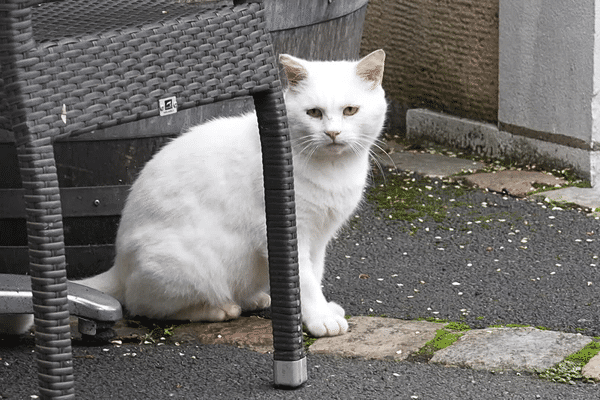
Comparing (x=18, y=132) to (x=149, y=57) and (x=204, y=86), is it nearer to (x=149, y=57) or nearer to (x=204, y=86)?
(x=149, y=57)

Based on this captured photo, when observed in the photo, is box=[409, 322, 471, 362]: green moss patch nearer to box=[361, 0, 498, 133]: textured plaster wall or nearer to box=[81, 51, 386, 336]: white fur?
box=[81, 51, 386, 336]: white fur

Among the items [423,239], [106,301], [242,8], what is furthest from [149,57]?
[423,239]

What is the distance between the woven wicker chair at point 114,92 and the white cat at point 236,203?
0.55m

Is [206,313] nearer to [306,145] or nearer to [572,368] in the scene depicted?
[306,145]

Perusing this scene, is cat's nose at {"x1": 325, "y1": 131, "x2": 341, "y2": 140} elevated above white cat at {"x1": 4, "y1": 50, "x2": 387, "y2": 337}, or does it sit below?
above

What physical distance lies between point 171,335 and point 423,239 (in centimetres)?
130

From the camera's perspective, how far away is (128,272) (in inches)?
105

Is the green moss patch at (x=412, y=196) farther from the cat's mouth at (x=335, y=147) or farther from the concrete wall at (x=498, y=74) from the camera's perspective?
the cat's mouth at (x=335, y=147)

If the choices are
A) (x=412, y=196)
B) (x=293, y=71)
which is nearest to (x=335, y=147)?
(x=293, y=71)

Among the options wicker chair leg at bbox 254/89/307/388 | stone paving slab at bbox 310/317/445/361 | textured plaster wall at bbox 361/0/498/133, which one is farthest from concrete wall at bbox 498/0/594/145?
wicker chair leg at bbox 254/89/307/388

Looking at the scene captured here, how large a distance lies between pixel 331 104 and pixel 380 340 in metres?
0.72

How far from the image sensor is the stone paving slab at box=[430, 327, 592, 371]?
2277 mm

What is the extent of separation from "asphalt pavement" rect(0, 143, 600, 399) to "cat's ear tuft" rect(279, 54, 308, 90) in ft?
2.51

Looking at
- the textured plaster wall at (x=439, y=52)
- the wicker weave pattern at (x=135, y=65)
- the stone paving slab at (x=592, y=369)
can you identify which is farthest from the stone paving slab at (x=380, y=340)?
the textured plaster wall at (x=439, y=52)
